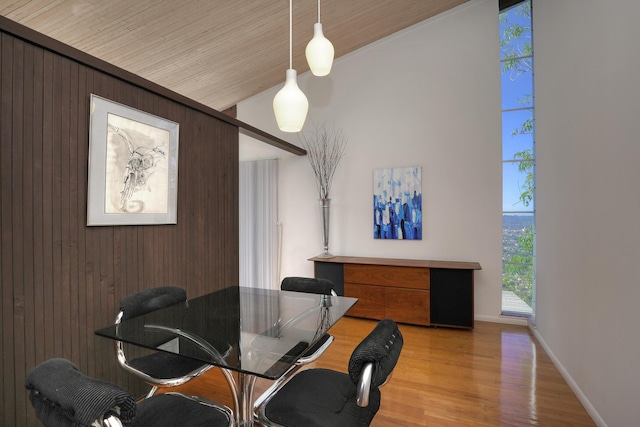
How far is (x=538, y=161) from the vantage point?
3.24 meters

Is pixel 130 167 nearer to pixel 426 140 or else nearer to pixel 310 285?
pixel 310 285

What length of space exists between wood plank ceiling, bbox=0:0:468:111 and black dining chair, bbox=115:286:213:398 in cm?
234

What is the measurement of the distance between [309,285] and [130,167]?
5.02ft

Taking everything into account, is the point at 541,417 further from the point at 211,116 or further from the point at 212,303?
the point at 211,116

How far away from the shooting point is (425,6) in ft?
12.6

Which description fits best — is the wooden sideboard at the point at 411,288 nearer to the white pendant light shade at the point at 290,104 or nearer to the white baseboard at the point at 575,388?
the white baseboard at the point at 575,388

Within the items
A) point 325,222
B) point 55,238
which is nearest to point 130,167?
point 55,238

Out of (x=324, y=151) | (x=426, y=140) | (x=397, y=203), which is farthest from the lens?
(x=324, y=151)

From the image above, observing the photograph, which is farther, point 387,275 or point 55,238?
point 387,275

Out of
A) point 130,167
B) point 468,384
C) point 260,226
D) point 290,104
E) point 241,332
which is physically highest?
point 290,104

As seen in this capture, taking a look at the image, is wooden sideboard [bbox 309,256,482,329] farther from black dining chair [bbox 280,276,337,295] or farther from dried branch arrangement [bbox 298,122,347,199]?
black dining chair [bbox 280,276,337,295]

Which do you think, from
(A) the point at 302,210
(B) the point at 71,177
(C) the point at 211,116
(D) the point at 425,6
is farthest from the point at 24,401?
(D) the point at 425,6

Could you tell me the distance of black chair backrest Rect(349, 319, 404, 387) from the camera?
40.6 inches

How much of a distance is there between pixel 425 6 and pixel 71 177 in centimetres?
422
